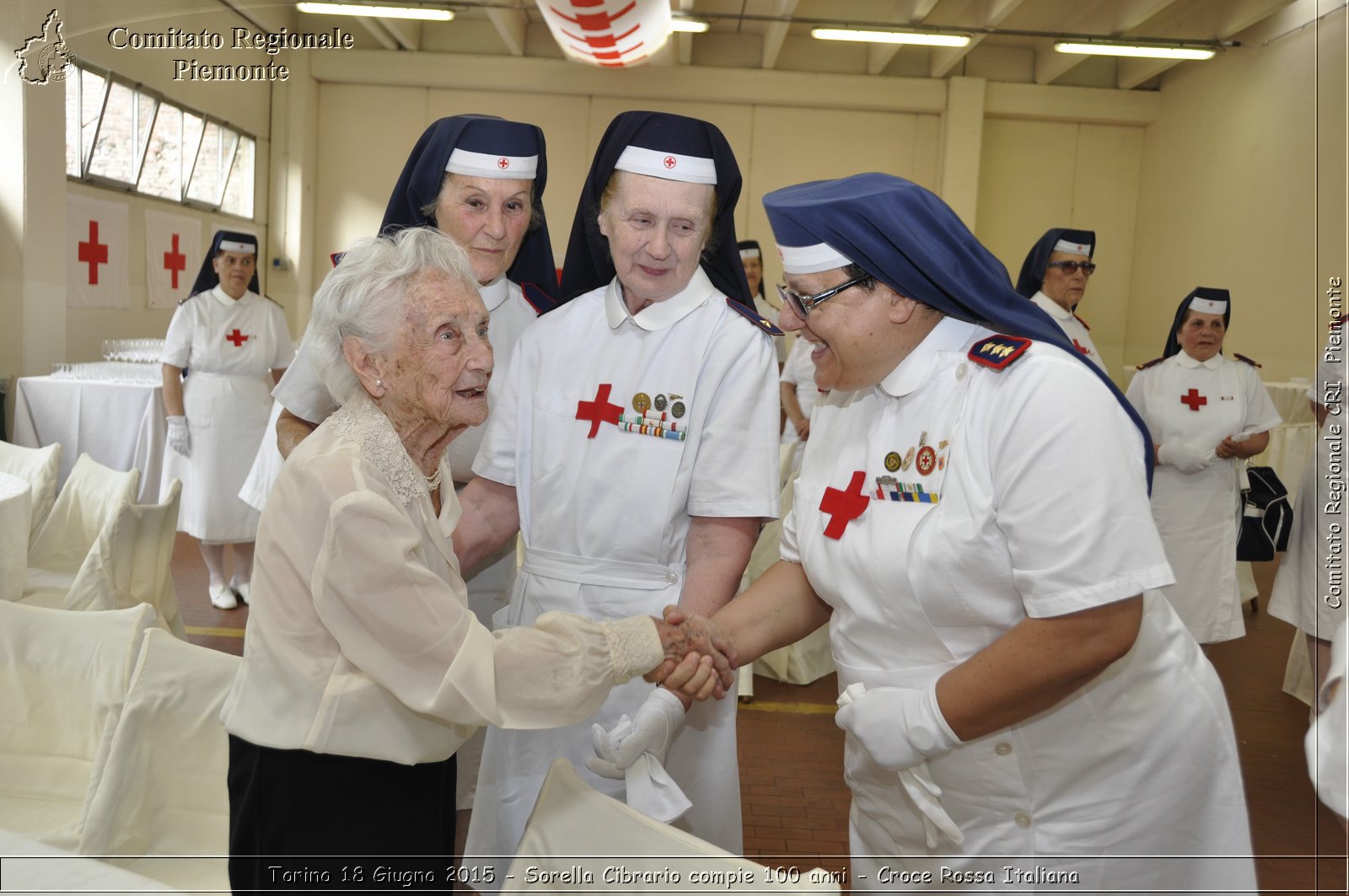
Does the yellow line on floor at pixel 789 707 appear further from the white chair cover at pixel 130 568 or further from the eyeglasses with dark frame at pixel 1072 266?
→ the eyeglasses with dark frame at pixel 1072 266

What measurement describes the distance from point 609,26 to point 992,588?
5294mm

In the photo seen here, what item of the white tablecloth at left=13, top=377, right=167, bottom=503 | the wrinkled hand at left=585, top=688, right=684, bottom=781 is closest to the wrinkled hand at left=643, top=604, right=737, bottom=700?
the wrinkled hand at left=585, top=688, right=684, bottom=781

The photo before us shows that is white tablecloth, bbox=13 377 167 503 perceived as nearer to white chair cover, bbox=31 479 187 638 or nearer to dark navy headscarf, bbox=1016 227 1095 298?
white chair cover, bbox=31 479 187 638

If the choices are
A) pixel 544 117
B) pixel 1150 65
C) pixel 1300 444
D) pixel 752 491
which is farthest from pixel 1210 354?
pixel 544 117

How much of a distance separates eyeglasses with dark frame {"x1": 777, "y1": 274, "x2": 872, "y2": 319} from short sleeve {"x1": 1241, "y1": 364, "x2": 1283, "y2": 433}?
4212mm

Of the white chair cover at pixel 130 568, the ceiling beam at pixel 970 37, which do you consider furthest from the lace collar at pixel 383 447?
the ceiling beam at pixel 970 37

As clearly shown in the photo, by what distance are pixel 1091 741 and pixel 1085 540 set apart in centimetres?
37

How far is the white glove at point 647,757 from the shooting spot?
5.48ft

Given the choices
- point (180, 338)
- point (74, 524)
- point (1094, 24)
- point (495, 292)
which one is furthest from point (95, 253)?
point (1094, 24)

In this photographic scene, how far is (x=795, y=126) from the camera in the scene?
39.7 ft

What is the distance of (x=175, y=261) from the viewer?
9695 mm

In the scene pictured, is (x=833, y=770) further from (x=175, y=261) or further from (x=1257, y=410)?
(x=175, y=261)

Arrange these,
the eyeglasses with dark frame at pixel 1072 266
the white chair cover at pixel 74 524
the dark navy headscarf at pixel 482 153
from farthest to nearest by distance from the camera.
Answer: the eyeglasses with dark frame at pixel 1072 266, the white chair cover at pixel 74 524, the dark navy headscarf at pixel 482 153

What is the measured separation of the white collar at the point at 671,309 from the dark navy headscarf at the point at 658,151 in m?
0.08
